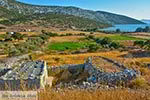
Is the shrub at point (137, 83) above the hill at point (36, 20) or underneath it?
above

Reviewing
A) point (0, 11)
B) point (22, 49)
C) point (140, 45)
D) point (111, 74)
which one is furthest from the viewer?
point (0, 11)

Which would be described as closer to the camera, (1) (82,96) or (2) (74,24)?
(1) (82,96)

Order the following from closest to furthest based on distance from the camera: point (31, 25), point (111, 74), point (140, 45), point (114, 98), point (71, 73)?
1. point (114, 98)
2. point (111, 74)
3. point (71, 73)
4. point (140, 45)
5. point (31, 25)

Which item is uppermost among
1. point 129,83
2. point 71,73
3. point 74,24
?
point 129,83

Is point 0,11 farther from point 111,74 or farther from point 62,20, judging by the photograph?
point 111,74

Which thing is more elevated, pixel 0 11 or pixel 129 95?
pixel 129 95

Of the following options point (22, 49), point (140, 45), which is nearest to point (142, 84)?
point (22, 49)

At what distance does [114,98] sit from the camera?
193 inches

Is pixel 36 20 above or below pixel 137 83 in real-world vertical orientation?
below

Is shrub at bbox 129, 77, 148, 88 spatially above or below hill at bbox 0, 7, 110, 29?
above

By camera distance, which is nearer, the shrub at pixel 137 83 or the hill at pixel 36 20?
the shrub at pixel 137 83

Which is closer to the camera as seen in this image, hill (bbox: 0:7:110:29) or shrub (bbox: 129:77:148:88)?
shrub (bbox: 129:77:148:88)

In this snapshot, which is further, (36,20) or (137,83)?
(36,20)

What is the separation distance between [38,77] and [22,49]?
151ft
